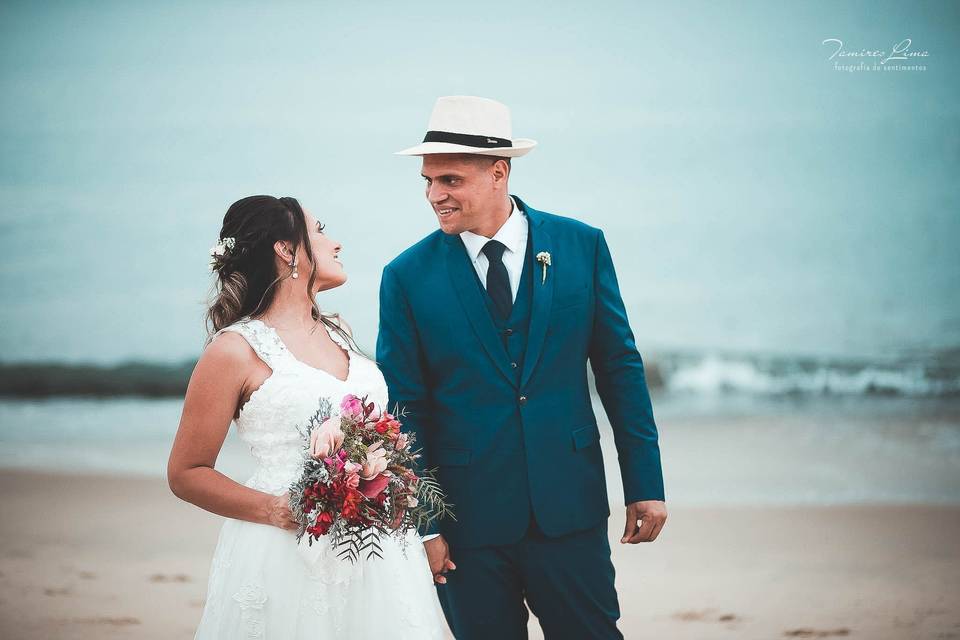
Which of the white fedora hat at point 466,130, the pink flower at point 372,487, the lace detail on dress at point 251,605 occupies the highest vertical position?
the white fedora hat at point 466,130

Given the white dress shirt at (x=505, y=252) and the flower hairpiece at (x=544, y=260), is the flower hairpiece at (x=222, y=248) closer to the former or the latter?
the white dress shirt at (x=505, y=252)

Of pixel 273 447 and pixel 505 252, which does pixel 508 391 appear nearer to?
pixel 505 252

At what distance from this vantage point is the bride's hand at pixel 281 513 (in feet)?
7.86

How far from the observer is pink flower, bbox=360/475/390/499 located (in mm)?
2236

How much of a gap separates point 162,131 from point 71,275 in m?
2.88

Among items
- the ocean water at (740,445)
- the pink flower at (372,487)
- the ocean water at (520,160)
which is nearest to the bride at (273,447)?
the pink flower at (372,487)

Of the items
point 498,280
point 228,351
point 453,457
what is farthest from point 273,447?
point 498,280

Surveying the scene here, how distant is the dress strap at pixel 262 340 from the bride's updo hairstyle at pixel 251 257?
7 cm

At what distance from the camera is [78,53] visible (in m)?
17.0

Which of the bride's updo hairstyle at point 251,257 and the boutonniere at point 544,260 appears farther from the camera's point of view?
the boutonniere at point 544,260

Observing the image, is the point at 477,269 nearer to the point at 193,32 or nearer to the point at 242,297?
the point at 242,297

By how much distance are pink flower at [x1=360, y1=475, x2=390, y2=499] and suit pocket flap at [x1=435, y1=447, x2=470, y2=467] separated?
0.52m

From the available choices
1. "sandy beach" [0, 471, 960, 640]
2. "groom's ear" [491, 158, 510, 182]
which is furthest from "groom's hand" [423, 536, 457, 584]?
"sandy beach" [0, 471, 960, 640]

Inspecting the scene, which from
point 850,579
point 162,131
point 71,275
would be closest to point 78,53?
point 162,131
